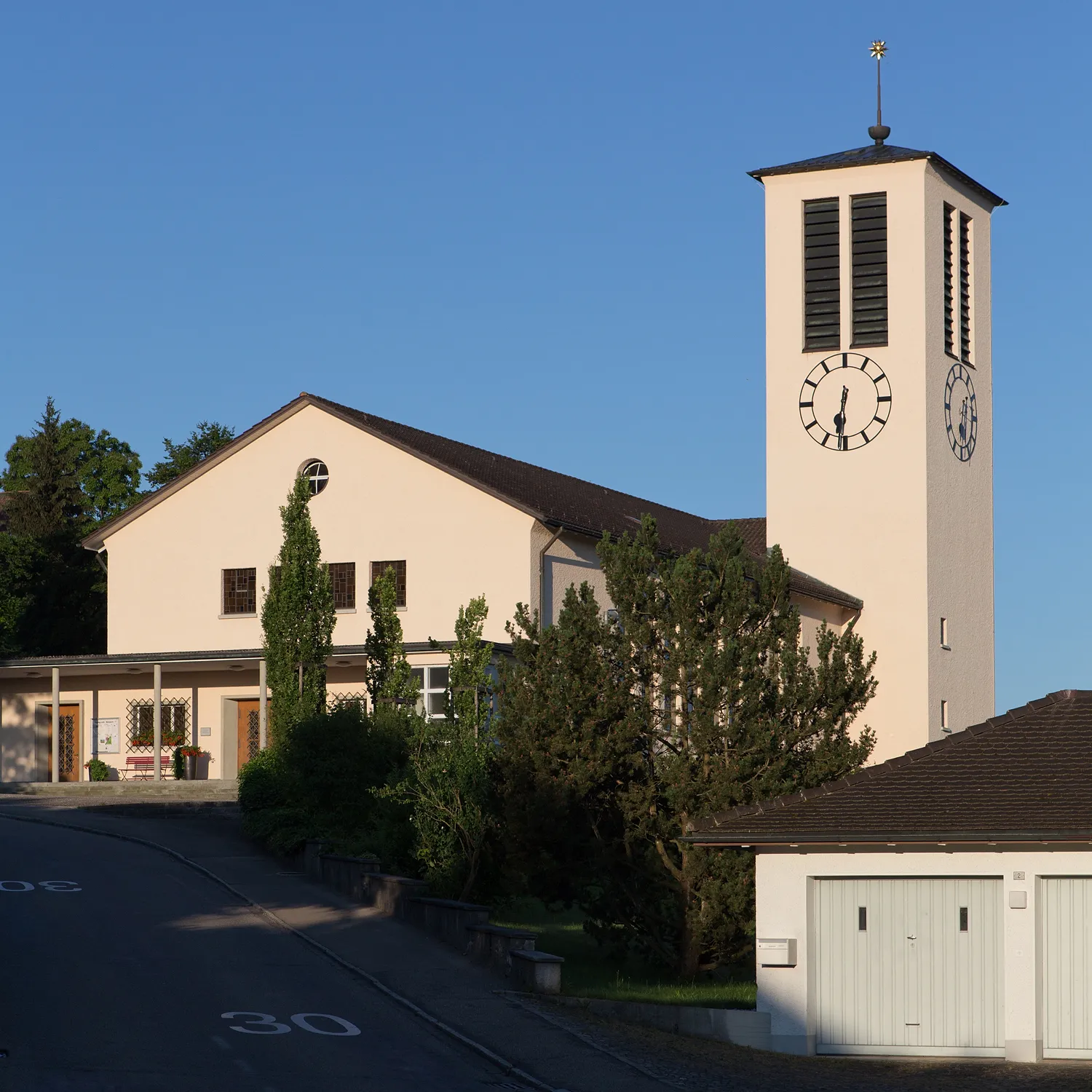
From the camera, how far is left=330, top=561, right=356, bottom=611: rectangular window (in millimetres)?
39750

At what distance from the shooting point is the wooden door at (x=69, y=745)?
42.9 metres

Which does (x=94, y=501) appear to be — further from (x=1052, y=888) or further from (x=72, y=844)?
(x=1052, y=888)

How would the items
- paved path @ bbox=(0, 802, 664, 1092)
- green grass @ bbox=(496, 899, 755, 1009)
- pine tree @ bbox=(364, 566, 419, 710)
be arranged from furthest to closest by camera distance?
pine tree @ bbox=(364, 566, 419, 710) → green grass @ bbox=(496, 899, 755, 1009) → paved path @ bbox=(0, 802, 664, 1092)

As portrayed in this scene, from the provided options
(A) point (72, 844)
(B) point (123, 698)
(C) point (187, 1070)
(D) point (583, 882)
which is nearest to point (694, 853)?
(D) point (583, 882)

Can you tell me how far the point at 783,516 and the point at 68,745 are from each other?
17.4 meters

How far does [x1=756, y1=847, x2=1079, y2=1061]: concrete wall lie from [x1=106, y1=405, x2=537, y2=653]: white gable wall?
1784 cm

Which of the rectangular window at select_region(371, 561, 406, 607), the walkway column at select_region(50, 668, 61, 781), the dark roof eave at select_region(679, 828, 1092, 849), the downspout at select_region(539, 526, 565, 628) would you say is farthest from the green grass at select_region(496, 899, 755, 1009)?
the walkway column at select_region(50, 668, 61, 781)

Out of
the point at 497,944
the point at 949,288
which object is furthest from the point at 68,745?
the point at 497,944

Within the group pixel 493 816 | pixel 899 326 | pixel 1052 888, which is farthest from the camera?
pixel 899 326

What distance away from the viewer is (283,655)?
106 ft

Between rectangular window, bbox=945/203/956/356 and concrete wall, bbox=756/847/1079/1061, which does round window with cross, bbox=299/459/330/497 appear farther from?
concrete wall, bbox=756/847/1079/1061

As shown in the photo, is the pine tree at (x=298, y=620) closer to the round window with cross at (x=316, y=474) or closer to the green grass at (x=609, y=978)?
the green grass at (x=609, y=978)

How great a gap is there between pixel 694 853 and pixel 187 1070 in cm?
871

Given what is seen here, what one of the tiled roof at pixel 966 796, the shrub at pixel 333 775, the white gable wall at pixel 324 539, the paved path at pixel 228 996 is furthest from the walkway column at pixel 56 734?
the tiled roof at pixel 966 796
